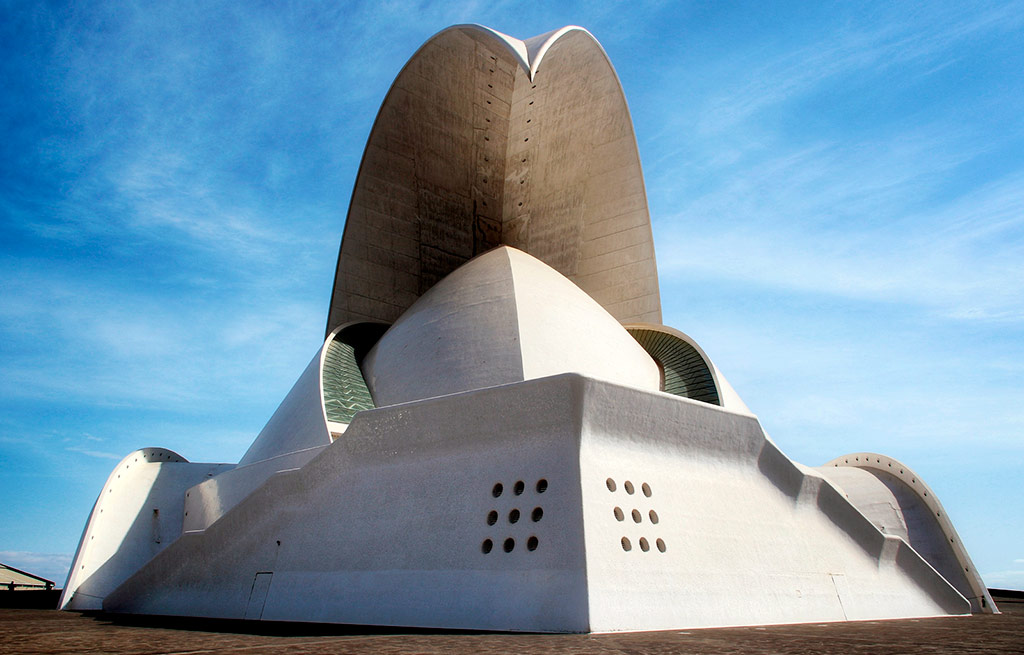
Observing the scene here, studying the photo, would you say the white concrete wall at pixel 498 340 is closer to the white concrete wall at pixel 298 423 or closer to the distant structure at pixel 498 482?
the distant structure at pixel 498 482

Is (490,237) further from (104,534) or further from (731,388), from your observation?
(104,534)

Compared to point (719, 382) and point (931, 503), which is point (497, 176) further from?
point (931, 503)

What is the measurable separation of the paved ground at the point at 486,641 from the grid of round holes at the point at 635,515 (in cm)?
90

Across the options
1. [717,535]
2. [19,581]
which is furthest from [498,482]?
[19,581]

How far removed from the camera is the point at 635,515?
275 inches

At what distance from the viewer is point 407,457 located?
8031 millimetres

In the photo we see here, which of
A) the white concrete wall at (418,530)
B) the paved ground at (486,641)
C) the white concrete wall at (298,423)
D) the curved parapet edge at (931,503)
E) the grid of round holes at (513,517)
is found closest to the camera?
the paved ground at (486,641)

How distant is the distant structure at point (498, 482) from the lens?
676cm

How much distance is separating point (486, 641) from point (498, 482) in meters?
2.27

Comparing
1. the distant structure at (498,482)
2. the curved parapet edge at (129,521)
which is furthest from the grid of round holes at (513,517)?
the curved parapet edge at (129,521)

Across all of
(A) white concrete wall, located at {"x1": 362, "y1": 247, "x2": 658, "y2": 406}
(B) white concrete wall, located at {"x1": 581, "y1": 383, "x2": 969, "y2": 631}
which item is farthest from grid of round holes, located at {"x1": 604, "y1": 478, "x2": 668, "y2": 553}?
(A) white concrete wall, located at {"x1": 362, "y1": 247, "x2": 658, "y2": 406}

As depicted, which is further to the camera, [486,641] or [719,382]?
[719,382]

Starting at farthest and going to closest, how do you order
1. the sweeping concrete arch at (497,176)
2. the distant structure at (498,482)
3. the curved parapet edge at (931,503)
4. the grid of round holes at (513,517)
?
the sweeping concrete arch at (497,176) → the curved parapet edge at (931,503) → the distant structure at (498,482) → the grid of round holes at (513,517)

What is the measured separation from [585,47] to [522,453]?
1270 centimetres
